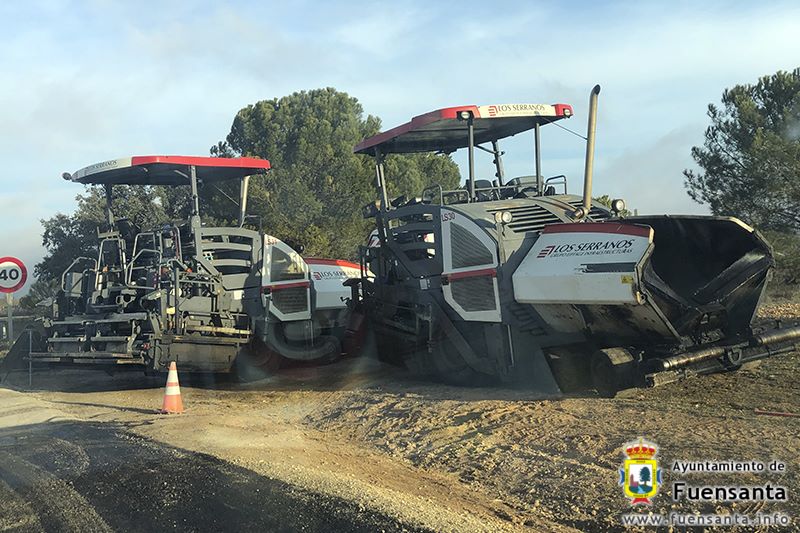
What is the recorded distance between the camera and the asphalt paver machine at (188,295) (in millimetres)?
9539

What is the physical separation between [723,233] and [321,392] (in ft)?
17.3

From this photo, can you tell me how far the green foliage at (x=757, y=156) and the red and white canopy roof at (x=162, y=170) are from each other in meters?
15.1

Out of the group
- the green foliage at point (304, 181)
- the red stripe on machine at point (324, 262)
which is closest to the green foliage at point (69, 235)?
the green foliage at point (304, 181)

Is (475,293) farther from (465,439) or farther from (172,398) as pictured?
(172,398)

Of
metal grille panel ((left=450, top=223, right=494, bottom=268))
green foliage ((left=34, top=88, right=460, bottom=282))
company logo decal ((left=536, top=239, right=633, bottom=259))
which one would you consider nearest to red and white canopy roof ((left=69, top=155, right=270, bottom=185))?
metal grille panel ((left=450, top=223, right=494, bottom=268))

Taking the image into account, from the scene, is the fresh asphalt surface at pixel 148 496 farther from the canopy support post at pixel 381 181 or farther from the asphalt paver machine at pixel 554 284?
the canopy support post at pixel 381 181

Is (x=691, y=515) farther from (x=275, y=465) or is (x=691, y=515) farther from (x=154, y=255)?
(x=154, y=255)

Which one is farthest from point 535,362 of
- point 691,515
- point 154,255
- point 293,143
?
point 293,143

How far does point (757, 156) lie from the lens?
19953mm

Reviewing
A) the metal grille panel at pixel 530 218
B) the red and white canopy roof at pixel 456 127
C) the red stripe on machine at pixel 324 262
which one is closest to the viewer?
the metal grille panel at pixel 530 218

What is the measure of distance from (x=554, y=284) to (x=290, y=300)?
5552mm

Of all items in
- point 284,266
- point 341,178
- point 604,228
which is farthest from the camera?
point 341,178

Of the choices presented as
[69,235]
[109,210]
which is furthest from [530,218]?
[69,235]

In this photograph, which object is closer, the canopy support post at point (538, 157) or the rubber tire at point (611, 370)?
the rubber tire at point (611, 370)
